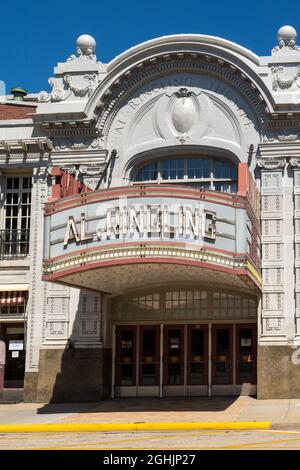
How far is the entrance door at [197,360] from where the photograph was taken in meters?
26.8

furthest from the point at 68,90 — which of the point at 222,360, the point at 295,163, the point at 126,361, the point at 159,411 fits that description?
the point at 159,411

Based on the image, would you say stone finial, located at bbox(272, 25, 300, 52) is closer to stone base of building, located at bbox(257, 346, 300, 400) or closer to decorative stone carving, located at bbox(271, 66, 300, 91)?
decorative stone carving, located at bbox(271, 66, 300, 91)

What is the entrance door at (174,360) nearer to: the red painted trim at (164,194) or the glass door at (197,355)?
the glass door at (197,355)

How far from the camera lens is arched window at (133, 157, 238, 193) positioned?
27.3 m

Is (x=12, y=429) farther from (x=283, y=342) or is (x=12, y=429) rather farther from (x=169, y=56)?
(x=169, y=56)

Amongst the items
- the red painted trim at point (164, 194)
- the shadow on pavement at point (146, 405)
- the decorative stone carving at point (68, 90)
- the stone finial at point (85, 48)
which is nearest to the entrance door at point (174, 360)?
the shadow on pavement at point (146, 405)

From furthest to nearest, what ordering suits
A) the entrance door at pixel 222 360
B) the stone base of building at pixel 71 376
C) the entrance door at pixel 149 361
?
the entrance door at pixel 149 361 → the entrance door at pixel 222 360 → the stone base of building at pixel 71 376

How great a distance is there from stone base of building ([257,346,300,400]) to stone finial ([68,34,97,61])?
11643 mm

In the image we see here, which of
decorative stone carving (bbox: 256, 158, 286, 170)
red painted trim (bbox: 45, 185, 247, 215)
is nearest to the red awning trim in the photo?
red painted trim (bbox: 45, 185, 247, 215)

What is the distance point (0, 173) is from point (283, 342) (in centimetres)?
1140

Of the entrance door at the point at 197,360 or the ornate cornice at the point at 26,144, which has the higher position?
the ornate cornice at the point at 26,144

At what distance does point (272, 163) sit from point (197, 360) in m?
6.86
